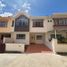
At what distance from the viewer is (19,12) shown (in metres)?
33.7

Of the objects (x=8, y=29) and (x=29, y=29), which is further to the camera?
(x=8, y=29)

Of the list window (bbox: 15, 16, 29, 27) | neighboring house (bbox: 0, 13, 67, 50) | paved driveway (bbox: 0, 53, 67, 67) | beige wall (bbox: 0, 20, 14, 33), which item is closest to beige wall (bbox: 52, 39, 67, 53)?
paved driveway (bbox: 0, 53, 67, 67)

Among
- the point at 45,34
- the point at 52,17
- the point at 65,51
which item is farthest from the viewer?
the point at 45,34

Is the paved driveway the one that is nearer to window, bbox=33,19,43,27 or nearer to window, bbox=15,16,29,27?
window, bbox=15,16,29,27

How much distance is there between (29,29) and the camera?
32.5 m

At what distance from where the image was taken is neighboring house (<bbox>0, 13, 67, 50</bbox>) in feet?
105

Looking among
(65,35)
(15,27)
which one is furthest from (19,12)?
(65,35)

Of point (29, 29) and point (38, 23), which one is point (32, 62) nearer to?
point (29, 29)

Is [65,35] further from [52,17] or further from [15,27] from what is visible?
[15,27]

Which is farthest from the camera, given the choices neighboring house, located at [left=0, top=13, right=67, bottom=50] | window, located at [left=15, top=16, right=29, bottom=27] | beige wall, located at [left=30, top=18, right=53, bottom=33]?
window, located at [left=15, top=16, right=29, bottom=27]

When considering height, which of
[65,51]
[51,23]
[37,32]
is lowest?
[65,51]

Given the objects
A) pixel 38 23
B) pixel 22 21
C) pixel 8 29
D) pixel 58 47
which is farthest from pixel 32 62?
pixel 8 29

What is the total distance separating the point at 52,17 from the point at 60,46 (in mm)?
9683

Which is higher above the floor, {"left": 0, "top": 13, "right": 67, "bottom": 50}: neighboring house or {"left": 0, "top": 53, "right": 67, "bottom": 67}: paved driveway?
{"left": 0, "top": 13, "right": 67, "bottom": 50}: neighboring house
